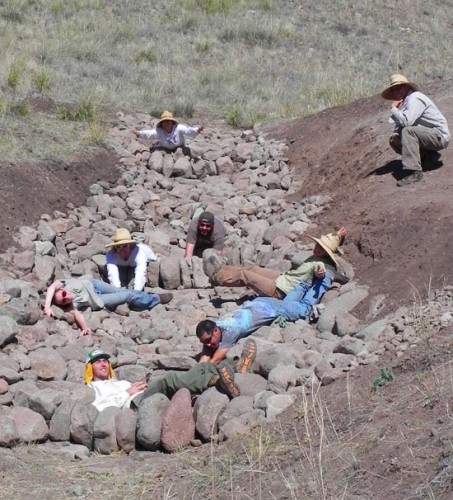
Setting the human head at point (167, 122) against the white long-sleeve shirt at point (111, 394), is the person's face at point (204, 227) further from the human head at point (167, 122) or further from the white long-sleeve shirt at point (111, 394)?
the white long-sleeve shirt at point (111, 394)

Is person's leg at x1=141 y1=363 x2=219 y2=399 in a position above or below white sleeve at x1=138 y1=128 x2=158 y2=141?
above

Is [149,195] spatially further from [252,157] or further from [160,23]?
[160,23]

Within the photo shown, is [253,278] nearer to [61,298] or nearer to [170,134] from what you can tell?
[61,298]

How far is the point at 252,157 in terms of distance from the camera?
14852mm

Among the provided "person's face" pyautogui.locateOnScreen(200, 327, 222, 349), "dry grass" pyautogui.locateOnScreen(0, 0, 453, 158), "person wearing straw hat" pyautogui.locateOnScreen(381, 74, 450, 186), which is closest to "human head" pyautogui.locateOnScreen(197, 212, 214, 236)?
"person wearing straw hat" pyautogui.locateOnScreen(381, 74, 450, 186)

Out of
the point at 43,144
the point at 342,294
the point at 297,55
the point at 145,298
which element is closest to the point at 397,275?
the point at 342,294

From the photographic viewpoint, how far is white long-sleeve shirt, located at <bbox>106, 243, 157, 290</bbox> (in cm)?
1071

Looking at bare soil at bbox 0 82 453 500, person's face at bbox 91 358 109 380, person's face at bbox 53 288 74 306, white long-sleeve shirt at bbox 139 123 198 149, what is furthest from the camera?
white long-sleeve shirt at bbox 139 123 198 149

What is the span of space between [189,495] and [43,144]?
825 cm

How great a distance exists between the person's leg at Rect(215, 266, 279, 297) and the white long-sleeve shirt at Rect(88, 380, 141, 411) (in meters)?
2.48

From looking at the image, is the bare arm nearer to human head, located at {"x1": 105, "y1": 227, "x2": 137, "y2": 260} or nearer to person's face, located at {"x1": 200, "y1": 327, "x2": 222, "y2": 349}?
human head, located at {"x1": 105, "y1": 227, "x2": 137, "y2": 260}

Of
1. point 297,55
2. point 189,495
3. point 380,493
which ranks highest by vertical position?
point 380,493

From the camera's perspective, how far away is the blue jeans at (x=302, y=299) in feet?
30.8

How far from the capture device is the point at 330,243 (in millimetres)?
10195
